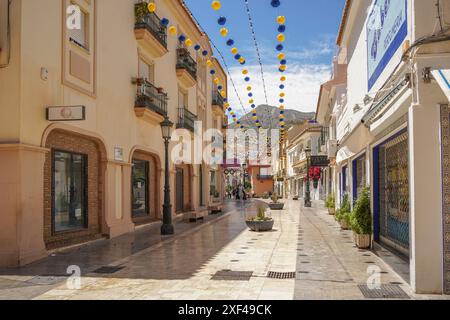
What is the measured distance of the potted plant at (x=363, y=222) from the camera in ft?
37.4

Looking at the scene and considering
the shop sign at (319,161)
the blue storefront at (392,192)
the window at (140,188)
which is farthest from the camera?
the shop sign at (319,161)

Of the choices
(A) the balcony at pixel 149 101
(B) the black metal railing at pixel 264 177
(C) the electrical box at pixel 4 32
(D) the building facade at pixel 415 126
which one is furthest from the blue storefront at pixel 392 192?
(B) the black metal railing at pixel 264 177

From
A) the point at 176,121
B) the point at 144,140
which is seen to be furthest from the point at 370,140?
the point at 176,121

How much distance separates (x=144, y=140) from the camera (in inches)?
711

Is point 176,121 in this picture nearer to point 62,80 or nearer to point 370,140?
point 62,80

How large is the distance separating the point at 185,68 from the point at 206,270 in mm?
15353

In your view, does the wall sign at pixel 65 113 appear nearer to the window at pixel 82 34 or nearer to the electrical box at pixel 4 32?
the electrical box at pixel 4 32

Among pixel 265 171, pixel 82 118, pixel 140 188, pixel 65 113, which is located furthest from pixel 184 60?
pixel 265 171

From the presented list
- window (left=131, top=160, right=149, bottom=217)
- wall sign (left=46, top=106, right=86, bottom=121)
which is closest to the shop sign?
window (left=131, top=160, right=149, bottom=217)

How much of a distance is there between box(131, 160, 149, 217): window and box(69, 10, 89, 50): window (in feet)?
18.6

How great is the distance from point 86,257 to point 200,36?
19318mm

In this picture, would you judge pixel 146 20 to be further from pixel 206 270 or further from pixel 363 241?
pixel 206 270

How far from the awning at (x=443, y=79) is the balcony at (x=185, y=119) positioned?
1714 centimetres

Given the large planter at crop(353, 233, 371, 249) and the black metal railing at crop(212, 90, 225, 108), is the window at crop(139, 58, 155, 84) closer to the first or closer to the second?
the large planter at crop(353, 233, 371, 249)
